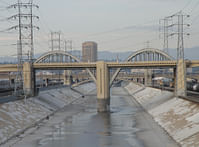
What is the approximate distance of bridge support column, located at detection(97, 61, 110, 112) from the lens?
76.9m

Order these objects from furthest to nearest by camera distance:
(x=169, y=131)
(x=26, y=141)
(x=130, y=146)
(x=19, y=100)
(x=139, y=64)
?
(x=139, y=64)
(x=19, y=100)
(x=169, y=131)
(x=26, y=141)
(x=130, y=146)

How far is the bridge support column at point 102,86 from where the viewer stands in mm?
76875

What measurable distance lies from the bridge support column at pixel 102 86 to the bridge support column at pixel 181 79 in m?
18.6

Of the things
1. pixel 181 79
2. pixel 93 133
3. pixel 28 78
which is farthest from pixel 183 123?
pixel 28 78

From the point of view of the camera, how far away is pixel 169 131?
47500 mm

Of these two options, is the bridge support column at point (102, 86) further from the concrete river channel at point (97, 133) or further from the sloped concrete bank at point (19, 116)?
the sloped concrete bank at point (19, 116)

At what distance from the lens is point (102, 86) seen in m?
77.5

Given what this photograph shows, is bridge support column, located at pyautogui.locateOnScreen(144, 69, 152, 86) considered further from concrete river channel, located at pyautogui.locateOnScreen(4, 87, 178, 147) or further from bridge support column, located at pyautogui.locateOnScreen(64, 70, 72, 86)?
concrete river channel, located at pyautogui.locateOnScreen(4, 87, 178, 147)

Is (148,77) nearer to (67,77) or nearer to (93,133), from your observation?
(67,77)

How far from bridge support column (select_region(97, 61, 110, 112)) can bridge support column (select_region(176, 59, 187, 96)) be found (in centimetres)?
1855

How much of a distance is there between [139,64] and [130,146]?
38504 mm

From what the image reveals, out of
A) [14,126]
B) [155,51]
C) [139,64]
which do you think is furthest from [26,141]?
[155,51]

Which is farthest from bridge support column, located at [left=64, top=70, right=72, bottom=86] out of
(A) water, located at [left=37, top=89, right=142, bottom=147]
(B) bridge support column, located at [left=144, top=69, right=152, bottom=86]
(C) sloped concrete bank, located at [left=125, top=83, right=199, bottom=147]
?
(C) sloped concrete bank, located at [left=125, top=83, right=199, bottom=147]

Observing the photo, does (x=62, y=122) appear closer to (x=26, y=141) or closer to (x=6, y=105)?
(x=6, y=105)
